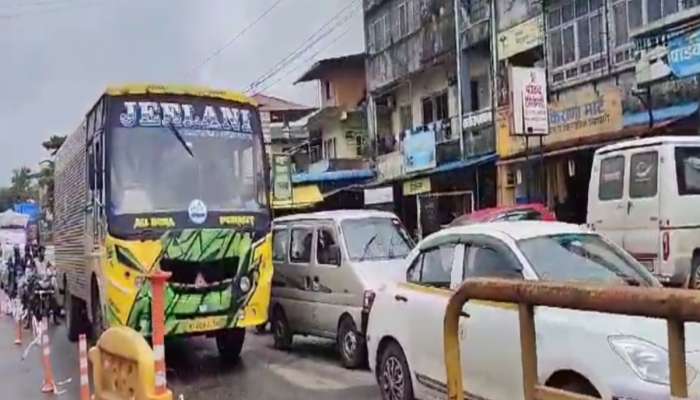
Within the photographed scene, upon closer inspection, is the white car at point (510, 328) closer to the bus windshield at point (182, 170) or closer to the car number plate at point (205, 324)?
the car number plate at point (205, 324)

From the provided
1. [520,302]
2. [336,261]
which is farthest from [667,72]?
[520,302]

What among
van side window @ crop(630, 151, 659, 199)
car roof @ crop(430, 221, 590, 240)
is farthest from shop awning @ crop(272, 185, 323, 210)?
car roof @ crop(430, 221, 590, 240)

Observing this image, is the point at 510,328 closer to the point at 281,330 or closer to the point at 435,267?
the point at 435,267

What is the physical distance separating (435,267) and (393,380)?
110cm

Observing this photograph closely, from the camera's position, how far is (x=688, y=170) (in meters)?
11.4

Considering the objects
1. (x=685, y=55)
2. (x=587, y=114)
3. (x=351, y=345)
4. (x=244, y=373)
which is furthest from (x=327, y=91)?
(x=351, y=345)

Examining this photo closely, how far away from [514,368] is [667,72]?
487 inches

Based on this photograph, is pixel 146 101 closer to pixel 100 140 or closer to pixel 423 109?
pixel 100 140

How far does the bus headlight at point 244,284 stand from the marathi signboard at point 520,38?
1407 cm

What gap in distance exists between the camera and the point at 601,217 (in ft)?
41.2

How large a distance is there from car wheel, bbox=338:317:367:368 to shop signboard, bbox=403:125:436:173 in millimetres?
17518

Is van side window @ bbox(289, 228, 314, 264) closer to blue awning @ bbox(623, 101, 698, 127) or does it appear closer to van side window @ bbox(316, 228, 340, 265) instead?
van side window @ bbox(316, 228, 340, 265)

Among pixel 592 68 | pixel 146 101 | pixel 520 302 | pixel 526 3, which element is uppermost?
pixel 526 3

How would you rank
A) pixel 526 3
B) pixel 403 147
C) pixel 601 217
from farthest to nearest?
pixel 403 147 < pixel 526 3 < pixel 601 217
